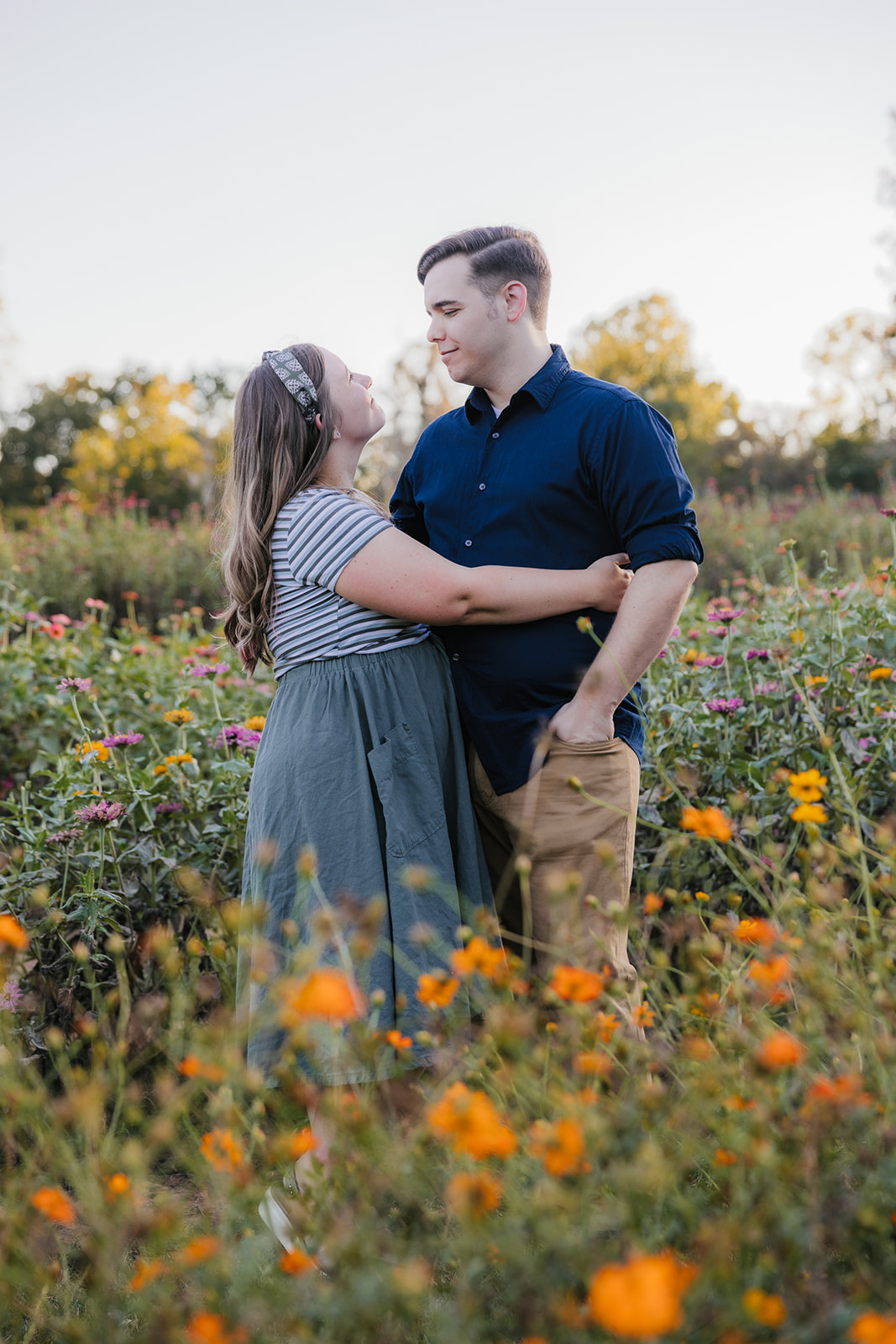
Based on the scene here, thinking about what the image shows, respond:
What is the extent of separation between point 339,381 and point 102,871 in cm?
137

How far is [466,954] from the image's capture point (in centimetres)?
109

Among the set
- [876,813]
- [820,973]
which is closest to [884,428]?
[876,813]

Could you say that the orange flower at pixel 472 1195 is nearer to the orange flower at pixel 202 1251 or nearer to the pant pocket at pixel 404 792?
the orange flower at pixel 202 1251

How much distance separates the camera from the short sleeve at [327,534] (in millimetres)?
1980

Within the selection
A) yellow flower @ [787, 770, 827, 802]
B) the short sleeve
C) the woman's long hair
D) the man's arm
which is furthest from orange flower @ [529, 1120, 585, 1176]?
the woman's long hair

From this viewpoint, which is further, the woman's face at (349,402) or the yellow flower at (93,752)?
the yellow flower at (93,752)

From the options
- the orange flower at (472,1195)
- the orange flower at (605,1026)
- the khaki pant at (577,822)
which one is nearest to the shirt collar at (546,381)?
the khaki pant at (577,822)

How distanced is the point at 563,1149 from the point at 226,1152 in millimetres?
407

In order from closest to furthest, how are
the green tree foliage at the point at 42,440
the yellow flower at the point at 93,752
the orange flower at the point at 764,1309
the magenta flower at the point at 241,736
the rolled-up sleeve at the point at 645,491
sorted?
1. the orange flower at the point at 764,1309
2. the rolled-up sleeve at the point at 645,491
3. the yellow flower at the point at 93,752
4. the magenta flower at the point at 241,736
5. the green tree foliage at the point at 42,440

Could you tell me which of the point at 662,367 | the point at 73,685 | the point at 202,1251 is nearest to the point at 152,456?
the point at 662,367

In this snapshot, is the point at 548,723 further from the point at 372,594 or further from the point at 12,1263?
the point at 12,1263

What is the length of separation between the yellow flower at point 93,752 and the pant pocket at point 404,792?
99 cm

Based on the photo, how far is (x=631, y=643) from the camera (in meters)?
2.01

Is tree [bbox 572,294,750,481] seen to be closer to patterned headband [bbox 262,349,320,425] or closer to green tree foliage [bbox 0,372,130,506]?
green tree foliage [bbox 0,372,130,506]
